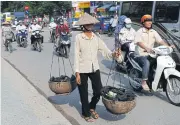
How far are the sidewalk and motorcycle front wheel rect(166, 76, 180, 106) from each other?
212 centimetres

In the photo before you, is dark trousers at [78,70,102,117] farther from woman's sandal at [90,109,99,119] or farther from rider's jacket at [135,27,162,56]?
rider's jacket at [135,27,162,56]

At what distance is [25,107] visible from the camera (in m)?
6.66

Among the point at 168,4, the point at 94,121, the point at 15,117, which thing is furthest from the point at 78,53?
the point at 168,4

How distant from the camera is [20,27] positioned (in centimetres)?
2020

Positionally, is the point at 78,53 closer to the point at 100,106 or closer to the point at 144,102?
the point at 100,106


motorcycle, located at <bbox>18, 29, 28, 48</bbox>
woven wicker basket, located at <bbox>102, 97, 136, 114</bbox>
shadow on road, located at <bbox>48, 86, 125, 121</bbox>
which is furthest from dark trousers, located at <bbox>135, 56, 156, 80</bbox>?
motorcycle, located at <bbox>18, 29, 28, 48</bbox>

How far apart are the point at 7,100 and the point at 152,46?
10.8ft

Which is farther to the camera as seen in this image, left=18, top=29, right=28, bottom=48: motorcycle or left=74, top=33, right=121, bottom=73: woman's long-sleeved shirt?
left=18, top=29, right=28, bottom=48: motorcycle

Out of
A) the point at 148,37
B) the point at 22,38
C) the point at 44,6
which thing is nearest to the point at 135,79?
the point at 148,37

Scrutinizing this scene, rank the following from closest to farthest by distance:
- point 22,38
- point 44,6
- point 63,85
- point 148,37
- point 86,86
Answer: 1. point 86,86
2. point 63,85
3. point 148,37
4. point 22,38
5. point 44,6

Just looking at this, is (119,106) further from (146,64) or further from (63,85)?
(146,64)

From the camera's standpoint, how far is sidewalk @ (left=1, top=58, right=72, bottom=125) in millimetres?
5762

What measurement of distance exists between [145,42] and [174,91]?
49.4 inches

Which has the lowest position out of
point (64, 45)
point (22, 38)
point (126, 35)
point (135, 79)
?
point (22, 38)
